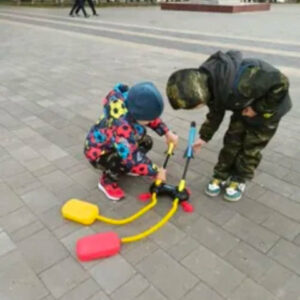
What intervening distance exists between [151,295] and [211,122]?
125 centimetres

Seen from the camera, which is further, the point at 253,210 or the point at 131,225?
the point at 253,210

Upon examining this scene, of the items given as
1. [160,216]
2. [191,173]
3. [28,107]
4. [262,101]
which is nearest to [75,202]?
[160,216]

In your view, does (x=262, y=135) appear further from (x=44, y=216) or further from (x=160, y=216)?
(x=44, y=216)

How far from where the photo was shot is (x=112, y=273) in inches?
79.7

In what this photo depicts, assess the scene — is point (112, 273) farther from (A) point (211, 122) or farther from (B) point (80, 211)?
(A) point (211, 122)

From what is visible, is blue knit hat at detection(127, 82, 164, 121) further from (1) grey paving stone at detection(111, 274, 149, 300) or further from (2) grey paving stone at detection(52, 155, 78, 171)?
(2) grey paving stone at detection(52, 155, 78, 171)

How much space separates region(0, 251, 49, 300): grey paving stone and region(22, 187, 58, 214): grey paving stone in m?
0.49

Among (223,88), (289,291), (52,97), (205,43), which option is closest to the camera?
(289,291)

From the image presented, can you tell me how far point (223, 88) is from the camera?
2.05 metres

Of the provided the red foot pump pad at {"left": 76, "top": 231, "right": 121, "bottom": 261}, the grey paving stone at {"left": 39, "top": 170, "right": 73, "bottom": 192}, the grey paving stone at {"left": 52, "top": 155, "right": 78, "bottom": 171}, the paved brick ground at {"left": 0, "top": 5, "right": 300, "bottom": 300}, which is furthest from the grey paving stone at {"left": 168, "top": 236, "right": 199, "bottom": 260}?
the grey paving stone at {"left": 52, "top": 155, "right": 78, "bottom": 171}

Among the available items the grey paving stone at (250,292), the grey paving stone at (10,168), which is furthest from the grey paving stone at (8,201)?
the grey paving stone at (250,292)

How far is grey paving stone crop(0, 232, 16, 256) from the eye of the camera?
7.24 feet

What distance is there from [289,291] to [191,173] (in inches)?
52.2

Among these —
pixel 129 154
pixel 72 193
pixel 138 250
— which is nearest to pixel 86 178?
pixel 72 193
